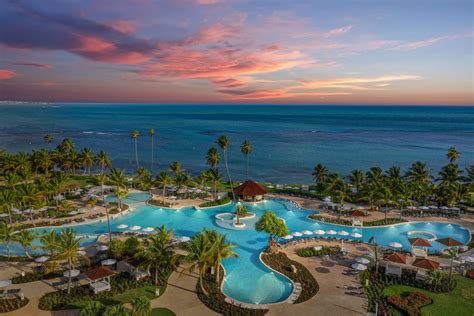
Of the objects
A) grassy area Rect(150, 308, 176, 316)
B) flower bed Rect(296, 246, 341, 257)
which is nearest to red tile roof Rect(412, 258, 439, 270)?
flower bed Rect(296, 246, 341, 257)

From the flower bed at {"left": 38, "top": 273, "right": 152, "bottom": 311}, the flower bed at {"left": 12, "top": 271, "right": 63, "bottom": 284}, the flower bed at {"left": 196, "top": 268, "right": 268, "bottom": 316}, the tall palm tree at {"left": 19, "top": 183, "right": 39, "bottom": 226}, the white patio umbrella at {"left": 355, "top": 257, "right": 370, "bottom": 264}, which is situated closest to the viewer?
the flower bed at {"left": 196, "top": 268, "right": 268, "bottom": 316}

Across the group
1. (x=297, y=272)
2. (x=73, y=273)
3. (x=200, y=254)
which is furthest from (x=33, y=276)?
A: (x=297, y=272)

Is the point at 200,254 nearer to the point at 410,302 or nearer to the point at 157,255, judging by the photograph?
the point at 157,255

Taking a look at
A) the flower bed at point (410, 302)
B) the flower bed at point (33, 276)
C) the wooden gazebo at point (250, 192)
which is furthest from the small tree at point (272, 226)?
the flower bed at point (33, 276)

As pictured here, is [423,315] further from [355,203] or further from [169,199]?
[169,199]

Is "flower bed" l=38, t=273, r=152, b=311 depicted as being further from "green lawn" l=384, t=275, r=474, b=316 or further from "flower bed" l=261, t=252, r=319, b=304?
"green lawn" l=384, t=275, r=474, b=316

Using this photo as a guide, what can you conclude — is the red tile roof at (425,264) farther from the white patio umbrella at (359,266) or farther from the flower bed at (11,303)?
the flower bed at (11,303)
